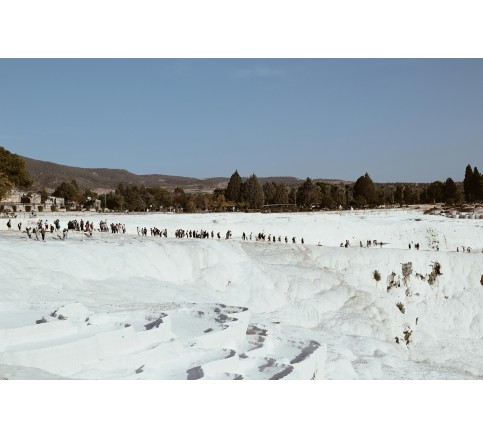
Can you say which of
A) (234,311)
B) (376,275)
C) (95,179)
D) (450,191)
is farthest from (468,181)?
(95,179)

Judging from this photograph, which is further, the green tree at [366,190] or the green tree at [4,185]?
the green tree at [366,190]

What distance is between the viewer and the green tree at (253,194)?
215 ft

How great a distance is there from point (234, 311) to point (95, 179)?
113m

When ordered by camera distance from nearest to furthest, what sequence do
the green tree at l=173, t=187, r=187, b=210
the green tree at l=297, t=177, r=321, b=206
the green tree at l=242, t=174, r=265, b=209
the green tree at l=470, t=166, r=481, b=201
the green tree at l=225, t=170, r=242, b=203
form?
the green tree at l=470, t=166, r=481, b=201 < the green tree at l=242, t=174, r=265, b=209 < the green tree at l=173, t=187, r=187, b=210 < the green tree at l=225, t=170, r=242, b=203 < the green tree at l=297, t=177, r=321, b=206

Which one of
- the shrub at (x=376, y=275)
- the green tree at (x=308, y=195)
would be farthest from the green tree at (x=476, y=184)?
the shrub at (x=376, y=275)

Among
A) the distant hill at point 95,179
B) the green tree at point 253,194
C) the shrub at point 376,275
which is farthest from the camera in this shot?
the distant hill at point 95,179

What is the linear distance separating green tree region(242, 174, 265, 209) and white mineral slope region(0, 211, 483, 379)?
3028 centimetres

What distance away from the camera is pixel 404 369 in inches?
510

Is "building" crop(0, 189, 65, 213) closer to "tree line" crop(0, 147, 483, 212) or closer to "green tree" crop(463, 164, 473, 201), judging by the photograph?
"tree line" crop(0, 147, 483, 212)

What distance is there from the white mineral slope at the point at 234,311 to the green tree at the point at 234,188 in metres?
32.0

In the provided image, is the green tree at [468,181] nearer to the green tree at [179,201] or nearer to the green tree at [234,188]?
the green tree at [234,188]

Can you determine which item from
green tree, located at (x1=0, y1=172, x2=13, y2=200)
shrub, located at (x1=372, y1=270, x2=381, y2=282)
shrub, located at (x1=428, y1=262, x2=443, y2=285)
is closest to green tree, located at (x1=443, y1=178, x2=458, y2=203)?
shrub, located at (x1=428, y1=262, x2=443, y2=285)

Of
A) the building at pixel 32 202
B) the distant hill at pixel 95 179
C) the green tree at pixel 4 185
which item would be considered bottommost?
the building at pixel 32 202

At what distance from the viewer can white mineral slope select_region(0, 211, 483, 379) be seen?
8.68 meters
